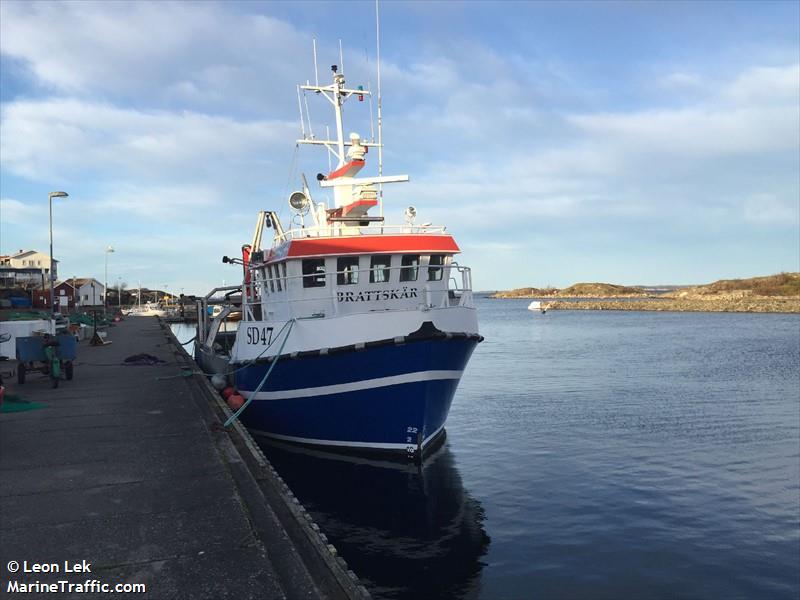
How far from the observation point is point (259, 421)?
46.1ft

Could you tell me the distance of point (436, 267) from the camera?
44.6 feet

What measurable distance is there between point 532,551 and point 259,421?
736 centimetres

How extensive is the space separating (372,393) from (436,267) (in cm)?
360

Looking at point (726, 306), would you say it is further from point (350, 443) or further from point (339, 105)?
point (350, 443)

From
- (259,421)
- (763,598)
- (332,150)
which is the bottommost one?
(763,598)

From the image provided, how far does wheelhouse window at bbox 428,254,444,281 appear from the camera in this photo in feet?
44.4

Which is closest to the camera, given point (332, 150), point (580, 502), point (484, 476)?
point (580, 502)

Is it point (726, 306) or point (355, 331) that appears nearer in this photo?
point (355, 331)

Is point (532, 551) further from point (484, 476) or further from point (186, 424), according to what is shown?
point (186, 424)

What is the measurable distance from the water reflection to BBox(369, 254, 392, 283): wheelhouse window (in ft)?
12.5

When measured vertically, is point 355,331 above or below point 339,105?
below

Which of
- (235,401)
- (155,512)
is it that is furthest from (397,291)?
(155,512)

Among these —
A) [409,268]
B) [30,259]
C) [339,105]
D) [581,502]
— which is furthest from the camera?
[30,259]

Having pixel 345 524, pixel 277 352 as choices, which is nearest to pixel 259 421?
pixel 277 352
